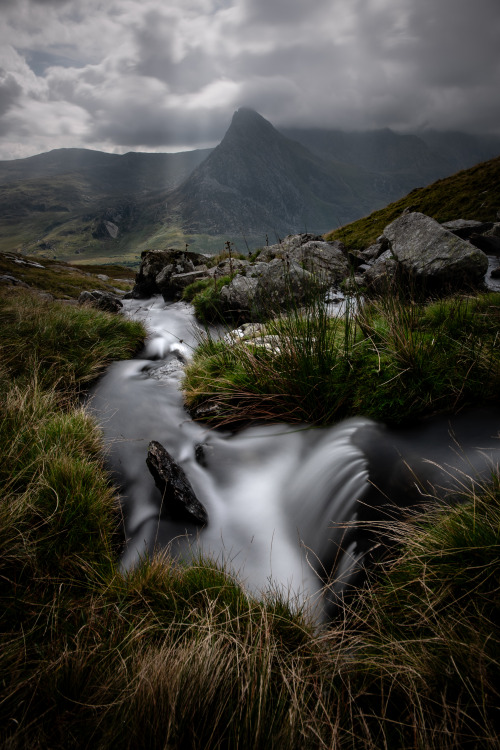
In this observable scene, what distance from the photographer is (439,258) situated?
8.69m

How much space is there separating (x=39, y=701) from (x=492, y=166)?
25.0m

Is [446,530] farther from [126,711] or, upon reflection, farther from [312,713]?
[126,711]

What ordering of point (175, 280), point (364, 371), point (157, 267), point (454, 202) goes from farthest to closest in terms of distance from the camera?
point (157, 267), point (175, 280), point (454, 202), point (364, 371)

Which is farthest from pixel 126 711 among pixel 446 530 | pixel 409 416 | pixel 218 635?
pixel 409 416

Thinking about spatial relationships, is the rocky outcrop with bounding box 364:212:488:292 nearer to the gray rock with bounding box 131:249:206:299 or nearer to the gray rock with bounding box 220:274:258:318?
the gray rock with bounding box 220:274:258:318

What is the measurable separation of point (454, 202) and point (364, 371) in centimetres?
1771

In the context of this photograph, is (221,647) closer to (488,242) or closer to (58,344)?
(58,344)

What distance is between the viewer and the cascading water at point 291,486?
2.81 meters

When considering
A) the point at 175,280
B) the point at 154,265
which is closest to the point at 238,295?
the point at 175,280

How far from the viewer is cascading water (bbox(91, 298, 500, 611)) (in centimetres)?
281

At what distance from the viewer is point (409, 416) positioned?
12.4 feet

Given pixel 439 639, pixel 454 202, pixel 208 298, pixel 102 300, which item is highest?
pixel 454 202

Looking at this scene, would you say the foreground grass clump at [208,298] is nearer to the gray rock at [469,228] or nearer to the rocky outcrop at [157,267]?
the rocky outcrop at [157,267]

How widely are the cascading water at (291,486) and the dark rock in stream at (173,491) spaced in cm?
9
